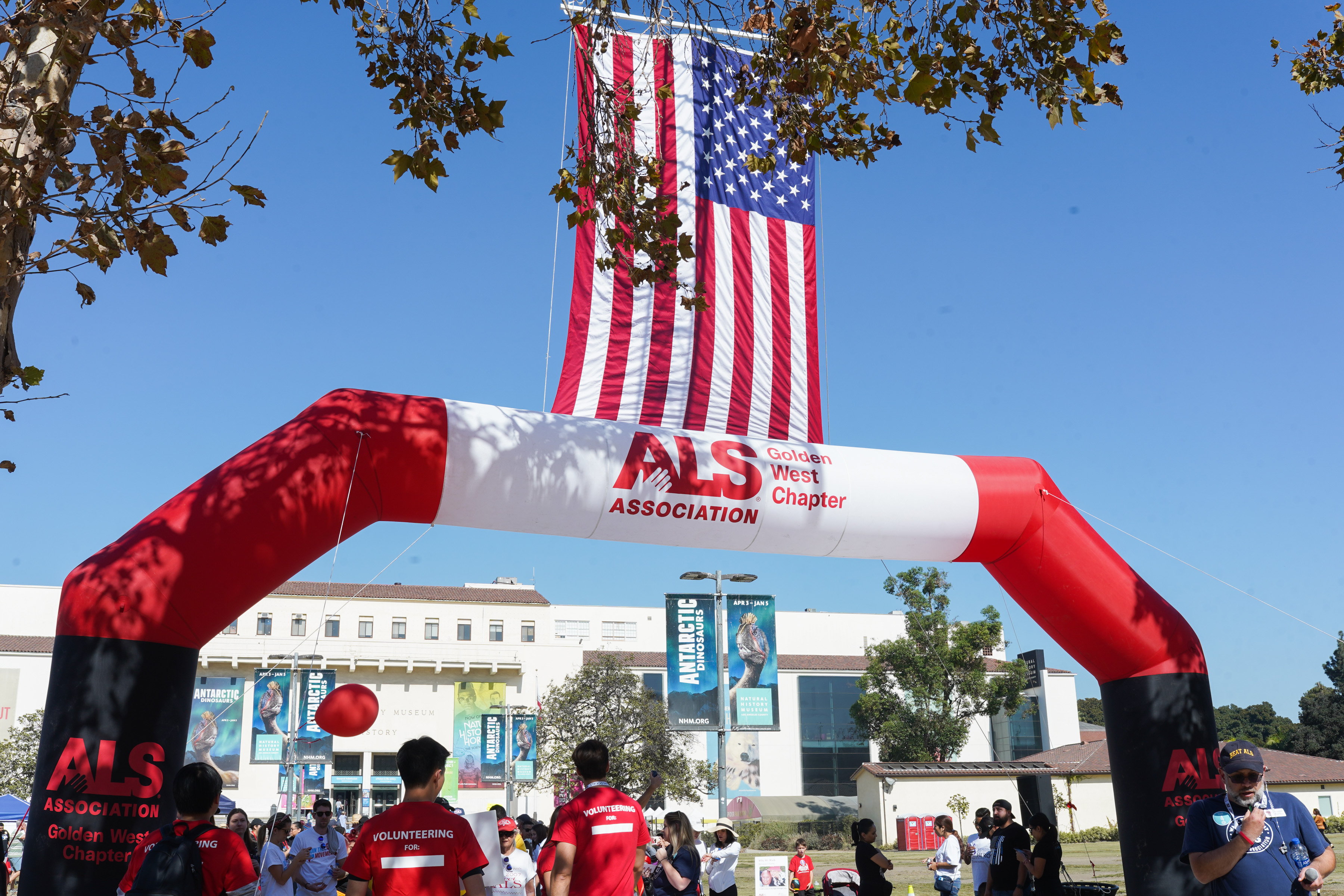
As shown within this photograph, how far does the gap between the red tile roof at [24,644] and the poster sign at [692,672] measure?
43.8m

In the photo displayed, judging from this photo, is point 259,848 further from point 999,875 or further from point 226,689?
point 226,689

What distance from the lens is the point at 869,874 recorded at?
9398mm

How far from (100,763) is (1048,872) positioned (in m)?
6.76

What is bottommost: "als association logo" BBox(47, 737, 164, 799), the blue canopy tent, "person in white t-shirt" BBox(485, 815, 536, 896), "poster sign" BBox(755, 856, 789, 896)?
"poster sign" BBox(755, 856, 789, 896)

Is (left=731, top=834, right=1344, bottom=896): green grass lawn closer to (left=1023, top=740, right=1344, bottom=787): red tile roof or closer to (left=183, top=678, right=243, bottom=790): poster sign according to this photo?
(left=1023, top=740, right=1344, bottom=787): red tile roof

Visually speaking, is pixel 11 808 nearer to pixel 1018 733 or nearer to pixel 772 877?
pixel 772 877

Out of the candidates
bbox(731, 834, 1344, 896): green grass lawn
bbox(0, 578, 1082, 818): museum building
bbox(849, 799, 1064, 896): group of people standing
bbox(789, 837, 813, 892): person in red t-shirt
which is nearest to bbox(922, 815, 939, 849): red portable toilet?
bbox(731, 834, 1344, 896): green grass lawn

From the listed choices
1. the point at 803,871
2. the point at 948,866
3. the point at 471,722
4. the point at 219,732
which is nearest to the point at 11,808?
the point at 803,871

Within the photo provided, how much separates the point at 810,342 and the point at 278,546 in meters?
5.39

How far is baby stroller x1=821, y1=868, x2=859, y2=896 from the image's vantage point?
11664mm

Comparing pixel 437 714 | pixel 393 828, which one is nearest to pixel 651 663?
pixel 437 714

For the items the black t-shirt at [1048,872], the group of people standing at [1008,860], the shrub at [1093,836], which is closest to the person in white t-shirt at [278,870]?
the group of people standing at [1008,860]

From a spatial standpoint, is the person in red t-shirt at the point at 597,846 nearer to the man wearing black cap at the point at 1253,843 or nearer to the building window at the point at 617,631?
the man wearing black cap at the point at 1253,843

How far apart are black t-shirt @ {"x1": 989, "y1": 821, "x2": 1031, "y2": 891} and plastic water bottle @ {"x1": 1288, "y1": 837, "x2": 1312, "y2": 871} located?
4.51m
